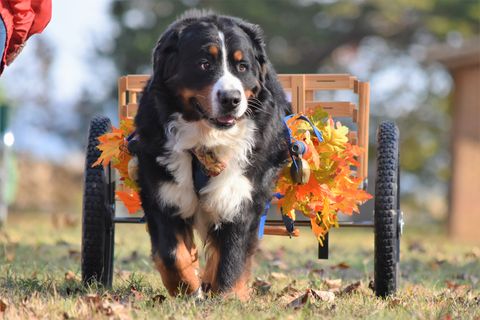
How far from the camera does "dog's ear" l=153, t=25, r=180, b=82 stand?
379 centimetres

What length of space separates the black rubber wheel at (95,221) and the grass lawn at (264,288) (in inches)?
4.5

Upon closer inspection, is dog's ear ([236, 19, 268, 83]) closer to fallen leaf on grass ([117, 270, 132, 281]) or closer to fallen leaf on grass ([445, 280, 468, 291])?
fallen leaf on grass ([117, 270, 132, 281])

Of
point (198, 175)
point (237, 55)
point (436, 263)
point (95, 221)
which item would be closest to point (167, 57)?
point (237, 55)

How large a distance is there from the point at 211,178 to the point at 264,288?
3.42ft

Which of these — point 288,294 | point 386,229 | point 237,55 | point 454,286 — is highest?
point 237,55

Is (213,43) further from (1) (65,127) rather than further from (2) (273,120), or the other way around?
(1) (65,127)

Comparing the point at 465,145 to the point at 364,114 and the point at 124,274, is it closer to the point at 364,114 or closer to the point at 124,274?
the point at 364,114

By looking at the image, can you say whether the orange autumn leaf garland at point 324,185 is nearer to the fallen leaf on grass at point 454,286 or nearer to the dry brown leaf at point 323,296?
the dry brown leaf at point 323,296

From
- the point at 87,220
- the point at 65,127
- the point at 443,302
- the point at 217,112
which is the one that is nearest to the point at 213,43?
the point at 217,112

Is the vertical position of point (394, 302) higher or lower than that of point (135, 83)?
lower

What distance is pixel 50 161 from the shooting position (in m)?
20.0

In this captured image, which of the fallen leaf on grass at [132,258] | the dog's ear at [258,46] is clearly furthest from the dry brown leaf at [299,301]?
the fallen leaf on grass at [132,258]

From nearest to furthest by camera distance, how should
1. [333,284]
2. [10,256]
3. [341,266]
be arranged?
[333,284]
[10,256]
[341,266]

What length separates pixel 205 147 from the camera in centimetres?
377
